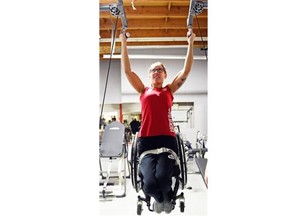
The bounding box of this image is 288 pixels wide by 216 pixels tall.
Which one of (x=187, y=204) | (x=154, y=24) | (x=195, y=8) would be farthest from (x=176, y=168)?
(x=154, y=24)

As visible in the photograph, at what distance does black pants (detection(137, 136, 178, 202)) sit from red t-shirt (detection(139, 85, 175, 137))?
1.4 inches

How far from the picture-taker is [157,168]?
1258 mm

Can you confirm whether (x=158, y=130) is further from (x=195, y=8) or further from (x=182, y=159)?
(x=195, y=8)

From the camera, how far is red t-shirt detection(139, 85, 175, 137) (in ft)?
4.22

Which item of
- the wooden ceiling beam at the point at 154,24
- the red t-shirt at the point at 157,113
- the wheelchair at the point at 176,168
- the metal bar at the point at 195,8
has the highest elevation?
the wooden ceiling beam at the point at 154,24

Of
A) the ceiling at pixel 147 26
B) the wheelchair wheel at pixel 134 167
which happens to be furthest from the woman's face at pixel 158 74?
the wheelchair wheel at pixel 134 167

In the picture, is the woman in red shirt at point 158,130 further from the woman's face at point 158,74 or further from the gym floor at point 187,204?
the gym floor at point 187,204

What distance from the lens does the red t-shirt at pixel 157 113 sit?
1.29 metres

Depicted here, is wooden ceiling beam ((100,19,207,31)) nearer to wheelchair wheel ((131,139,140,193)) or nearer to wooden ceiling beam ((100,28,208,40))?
wooden ceiling beam ((100,28,208,40))

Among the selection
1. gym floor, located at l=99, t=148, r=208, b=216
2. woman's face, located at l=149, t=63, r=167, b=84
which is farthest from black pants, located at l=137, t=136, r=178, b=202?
woman's face, located at l=149, t=63, r=167, b=84
